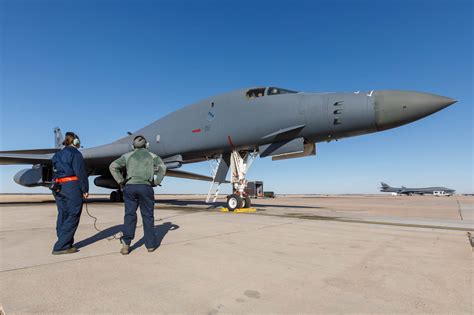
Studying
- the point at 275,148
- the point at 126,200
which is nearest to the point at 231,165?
the point at 275,148

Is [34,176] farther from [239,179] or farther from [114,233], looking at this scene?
[114,233]

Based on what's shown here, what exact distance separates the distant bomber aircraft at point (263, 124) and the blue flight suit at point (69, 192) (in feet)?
20.3

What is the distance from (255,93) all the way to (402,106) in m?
4.62

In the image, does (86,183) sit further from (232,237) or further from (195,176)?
(195,176)

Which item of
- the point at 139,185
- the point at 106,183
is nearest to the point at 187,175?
the point at 106,183

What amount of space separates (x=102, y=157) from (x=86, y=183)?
11.6 metres

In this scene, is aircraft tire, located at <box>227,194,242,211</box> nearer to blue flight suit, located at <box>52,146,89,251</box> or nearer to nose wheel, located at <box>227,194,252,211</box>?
nose wheel, located at <box>227,194,252,211</box>

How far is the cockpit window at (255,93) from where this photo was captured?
9.74m

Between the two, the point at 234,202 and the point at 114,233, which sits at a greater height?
the point at 234,202

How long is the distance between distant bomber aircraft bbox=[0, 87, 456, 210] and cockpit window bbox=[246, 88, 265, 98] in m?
0.04

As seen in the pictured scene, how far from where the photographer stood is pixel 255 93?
388 inches

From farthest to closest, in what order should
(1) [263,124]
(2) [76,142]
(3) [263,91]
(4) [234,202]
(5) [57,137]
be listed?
(5) [57,137] → (3) [263,91] → (4) [234,202] → (1) [263,124] → (2) [76,142]

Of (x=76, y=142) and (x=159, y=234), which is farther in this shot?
Result: (x=159, y=234)

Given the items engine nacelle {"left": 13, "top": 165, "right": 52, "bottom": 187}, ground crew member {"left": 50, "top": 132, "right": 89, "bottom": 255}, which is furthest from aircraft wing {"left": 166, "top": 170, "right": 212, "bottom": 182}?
ground crew member {"left": 50, "top": 132, "right": 89, "bottom": 255}
